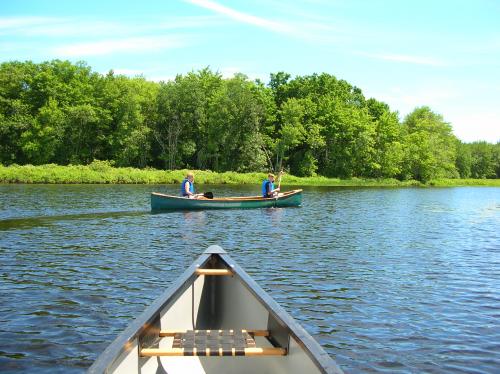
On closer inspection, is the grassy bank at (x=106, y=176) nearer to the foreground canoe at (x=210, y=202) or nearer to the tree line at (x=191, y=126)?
the tree line at (x=191, y=126)

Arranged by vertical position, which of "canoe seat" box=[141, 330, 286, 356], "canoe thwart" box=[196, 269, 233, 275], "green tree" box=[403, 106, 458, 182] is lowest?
"canoe seat" box=[141, 330, 286, 356]

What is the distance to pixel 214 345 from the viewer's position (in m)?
4.29

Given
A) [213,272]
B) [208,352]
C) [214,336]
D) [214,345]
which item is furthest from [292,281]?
[208,352]

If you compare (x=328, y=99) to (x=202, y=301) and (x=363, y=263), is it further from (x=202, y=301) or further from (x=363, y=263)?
(x=202, y=301)

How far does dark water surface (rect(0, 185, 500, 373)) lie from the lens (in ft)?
20.2

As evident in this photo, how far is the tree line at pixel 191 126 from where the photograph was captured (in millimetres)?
57031

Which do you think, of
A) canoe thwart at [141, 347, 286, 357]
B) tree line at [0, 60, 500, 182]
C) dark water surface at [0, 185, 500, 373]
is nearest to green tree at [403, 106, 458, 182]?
tree line at [0, 60, 500, 182]

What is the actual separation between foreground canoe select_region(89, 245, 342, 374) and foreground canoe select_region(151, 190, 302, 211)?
15336 millimetres

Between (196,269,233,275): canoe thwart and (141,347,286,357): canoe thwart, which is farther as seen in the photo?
(196,269,233,275): canoe thwart

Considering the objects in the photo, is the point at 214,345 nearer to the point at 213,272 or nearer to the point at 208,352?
the point at 208,352

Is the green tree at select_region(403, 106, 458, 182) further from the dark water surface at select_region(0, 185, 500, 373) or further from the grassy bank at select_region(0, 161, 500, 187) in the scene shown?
the dark water surface at select_region(0, 185, 500, 373)

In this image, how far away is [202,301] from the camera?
5918 millimetres

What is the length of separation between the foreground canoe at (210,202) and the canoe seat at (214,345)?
54.5 feet

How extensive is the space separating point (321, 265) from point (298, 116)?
53067 mm
